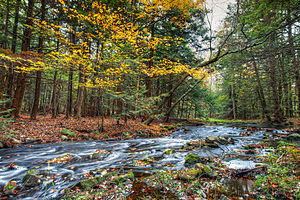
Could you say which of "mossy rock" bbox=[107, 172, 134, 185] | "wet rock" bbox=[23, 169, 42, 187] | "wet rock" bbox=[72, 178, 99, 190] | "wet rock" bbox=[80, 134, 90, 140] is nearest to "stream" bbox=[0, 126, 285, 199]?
"wet rock" bbox=[23, 169, 42, 187]

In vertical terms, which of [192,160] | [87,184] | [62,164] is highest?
[192,160]

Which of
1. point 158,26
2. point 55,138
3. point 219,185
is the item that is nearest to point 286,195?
point 219,185

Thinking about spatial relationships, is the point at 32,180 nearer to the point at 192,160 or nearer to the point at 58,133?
the point at 192,160

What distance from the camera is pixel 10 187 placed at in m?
3.17

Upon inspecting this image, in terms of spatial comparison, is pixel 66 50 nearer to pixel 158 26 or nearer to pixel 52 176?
pixel 52 176

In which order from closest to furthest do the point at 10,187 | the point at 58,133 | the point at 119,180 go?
the point at 10,187, the point at 119,180, the point at 58,133

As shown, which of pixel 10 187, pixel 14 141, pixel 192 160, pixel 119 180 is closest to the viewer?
pixel 10 187

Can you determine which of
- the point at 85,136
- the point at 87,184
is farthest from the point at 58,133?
the point at 87,184

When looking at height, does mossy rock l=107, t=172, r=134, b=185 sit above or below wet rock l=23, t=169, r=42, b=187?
above

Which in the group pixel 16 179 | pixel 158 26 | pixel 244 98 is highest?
pixel 158 26

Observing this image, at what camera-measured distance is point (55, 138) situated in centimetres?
744

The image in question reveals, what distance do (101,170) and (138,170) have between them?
1145 millimetres

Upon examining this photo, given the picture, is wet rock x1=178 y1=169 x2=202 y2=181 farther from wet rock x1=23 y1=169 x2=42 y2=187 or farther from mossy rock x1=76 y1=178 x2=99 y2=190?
wet rock x1=23 y1=169 x2=42 y2=187

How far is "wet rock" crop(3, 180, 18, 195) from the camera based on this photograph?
304 cm
